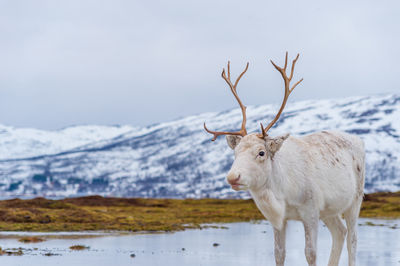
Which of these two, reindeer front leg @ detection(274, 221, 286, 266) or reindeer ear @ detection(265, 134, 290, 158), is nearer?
reindeer ear @ detection(265, 134, 290, 158)

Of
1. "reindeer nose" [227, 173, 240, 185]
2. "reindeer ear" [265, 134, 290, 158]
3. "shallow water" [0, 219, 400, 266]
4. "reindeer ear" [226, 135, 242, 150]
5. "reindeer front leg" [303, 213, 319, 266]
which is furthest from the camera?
"shallow water" [0, 219, 400, 266]

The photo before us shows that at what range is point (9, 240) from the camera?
1137 inches

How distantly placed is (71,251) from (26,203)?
4017 centimetres

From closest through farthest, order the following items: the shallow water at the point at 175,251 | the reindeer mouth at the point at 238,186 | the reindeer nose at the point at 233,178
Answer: the reindeer nose at the point at 233,178, the reindeer mouth at the point at 238,186, the shallow water at the point at 175,251

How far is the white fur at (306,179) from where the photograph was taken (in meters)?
12.3

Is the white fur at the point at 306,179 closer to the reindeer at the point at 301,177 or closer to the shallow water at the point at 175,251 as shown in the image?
the reindeer at the point at 301,177

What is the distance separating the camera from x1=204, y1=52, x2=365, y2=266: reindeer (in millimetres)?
12258

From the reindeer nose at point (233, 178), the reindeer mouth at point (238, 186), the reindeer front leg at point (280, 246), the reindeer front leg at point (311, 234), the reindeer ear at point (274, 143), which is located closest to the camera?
the reindeer nose at point (233, 178)

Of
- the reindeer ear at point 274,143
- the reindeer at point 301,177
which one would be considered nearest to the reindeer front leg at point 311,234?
the reindeer at point 301,177

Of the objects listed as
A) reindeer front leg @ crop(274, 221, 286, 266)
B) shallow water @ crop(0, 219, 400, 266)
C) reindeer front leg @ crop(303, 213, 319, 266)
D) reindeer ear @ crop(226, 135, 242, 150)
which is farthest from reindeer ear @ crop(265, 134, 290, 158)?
shallow water @ crop(0, 219, 400, 266)

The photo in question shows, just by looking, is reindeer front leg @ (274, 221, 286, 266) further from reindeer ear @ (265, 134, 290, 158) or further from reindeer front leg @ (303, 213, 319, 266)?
reindeer ear @ (265, 134, 290, 158)

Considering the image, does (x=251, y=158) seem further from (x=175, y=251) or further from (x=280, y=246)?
(x=175, y=251)

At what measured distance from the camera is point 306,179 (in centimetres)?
1349

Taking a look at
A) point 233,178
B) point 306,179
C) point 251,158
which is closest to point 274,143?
point 251,158
